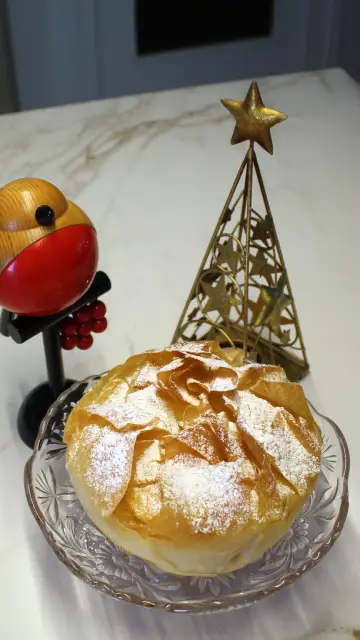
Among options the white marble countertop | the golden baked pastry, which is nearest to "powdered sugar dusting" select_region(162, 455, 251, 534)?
the golden baked pastry

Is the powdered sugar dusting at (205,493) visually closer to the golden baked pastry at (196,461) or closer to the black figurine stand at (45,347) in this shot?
the golden baked pastry at (196,461)

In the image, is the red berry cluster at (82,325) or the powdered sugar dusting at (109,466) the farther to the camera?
the red berry cluster at (82,325)

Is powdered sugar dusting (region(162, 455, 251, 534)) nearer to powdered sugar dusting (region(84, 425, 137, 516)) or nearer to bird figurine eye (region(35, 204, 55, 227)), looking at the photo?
powdered sugar dusting (region(84, 425, 137, 516))

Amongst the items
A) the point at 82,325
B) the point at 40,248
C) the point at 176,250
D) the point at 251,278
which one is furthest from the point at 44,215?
the point at 176,250

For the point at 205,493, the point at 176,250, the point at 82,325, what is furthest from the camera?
the point at 176,250

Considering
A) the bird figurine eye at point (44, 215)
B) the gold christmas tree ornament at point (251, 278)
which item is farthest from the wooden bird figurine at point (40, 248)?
the gold christmas tree ornament at point (251, 278)

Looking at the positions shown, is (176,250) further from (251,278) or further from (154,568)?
(154,568)
